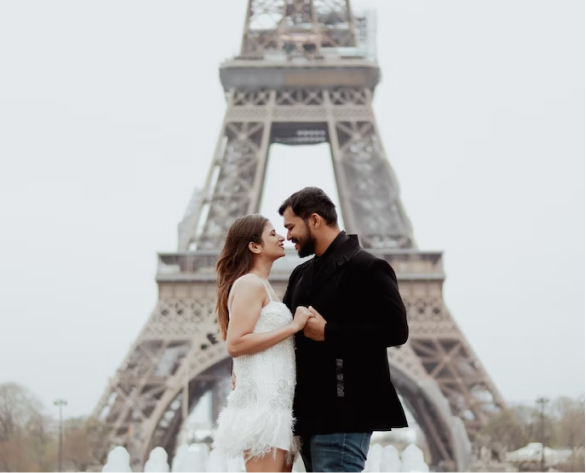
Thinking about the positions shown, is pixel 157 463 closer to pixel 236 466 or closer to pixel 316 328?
pixel 236 466

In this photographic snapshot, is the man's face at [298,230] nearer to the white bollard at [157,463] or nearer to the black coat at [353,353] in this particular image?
the black coat at [353,353]

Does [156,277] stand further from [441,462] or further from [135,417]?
[441,462]

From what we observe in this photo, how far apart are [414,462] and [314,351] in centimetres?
315

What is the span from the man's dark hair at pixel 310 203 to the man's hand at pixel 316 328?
24 centimetres

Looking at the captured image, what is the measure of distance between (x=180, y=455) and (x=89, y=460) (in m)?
9.65

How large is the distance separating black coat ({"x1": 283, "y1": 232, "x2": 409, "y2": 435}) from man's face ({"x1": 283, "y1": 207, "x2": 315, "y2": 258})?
0.08 metres

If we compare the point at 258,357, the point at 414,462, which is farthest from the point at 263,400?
the point at 414,462

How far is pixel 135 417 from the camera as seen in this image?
14.3 metres

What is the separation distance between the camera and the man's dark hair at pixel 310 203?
2330 mm

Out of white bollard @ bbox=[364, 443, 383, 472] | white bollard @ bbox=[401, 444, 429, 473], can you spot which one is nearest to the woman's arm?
white bollard @ bbox=[401, 444, 429, 473]

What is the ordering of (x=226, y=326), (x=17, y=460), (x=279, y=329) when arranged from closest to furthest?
(x=279, y=329) → (x=226, y=326) → (x=17, y=460)

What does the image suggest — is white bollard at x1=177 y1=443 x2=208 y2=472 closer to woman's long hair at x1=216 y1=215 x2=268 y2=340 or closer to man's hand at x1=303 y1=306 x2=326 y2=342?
woman's long hair at x1=216 y1=215 x2=268 y2=340

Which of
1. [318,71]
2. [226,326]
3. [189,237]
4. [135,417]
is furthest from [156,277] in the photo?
[226,326]

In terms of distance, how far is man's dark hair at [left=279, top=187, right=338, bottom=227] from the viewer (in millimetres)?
2330
